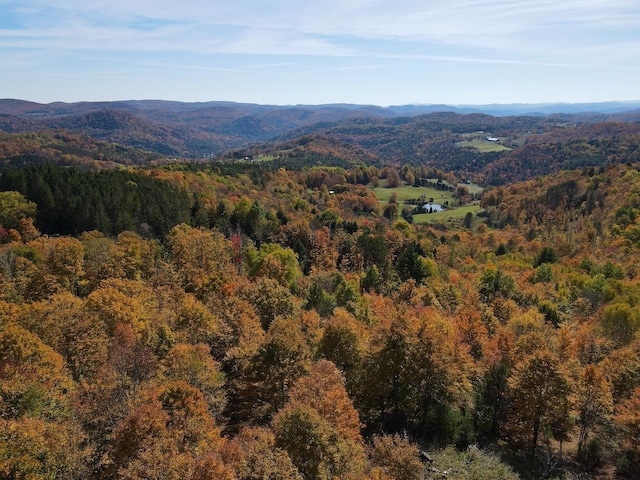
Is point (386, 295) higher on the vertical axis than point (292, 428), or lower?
lower

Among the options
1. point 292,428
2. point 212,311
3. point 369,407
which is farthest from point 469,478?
point 212,311

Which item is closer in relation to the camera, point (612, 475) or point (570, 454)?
point (612, 475)

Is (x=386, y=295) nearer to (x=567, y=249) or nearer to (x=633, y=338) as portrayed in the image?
(x=633, y=338)

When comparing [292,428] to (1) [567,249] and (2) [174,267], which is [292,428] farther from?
(1) [567,249]

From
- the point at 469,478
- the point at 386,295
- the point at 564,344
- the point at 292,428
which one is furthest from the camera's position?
the point at 386,295

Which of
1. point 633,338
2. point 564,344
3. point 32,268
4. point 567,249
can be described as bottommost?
point 567,249

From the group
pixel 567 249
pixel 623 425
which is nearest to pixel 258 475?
pixel 623 425

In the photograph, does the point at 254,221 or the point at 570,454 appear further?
the point at 254,221

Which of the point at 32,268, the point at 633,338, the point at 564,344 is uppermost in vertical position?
the point at 32,268

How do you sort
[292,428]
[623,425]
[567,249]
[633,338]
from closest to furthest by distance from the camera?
[292,428] < [623,425] < [633,338] < [567,249]
